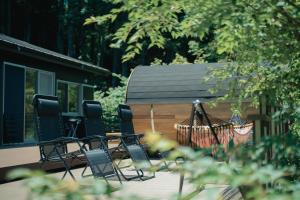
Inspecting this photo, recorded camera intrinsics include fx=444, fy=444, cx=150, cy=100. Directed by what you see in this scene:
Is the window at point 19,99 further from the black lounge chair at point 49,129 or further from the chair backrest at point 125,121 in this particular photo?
the black lounge chair at point 49,129

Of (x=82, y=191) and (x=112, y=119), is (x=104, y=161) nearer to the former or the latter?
(x=82, y=191)

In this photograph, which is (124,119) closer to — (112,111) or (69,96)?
(69,96)

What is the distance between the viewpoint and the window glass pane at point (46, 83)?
1309 centimetres

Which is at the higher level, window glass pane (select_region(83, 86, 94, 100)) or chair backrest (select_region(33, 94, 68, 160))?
window glass pane (select_region(83, 86, 94, 100))

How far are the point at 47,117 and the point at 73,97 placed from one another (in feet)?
32.0

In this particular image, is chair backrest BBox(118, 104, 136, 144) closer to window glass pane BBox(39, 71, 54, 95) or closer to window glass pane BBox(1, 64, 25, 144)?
window glass pane BBox(1, 64, 25, 144)

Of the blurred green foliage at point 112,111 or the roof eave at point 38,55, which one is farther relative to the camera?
the blurred green foliage at point 112,111

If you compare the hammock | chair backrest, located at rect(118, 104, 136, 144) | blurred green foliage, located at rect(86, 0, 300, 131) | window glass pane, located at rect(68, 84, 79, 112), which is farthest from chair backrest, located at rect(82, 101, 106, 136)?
window glass pane, located at rect(68, 84, 79, 112)

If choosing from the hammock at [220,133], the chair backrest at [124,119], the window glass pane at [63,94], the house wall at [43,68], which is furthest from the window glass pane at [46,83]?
the chair backrest at [124,119]

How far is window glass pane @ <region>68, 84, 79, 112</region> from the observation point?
15469mm

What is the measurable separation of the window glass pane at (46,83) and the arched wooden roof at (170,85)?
9.02 feet

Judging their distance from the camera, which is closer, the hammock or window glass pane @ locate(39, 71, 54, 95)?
the hammock

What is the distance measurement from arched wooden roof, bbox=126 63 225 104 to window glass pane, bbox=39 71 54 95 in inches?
108

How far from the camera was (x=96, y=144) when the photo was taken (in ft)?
22.5
